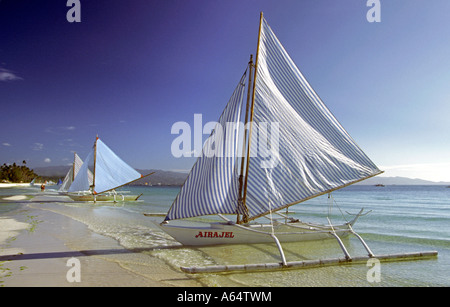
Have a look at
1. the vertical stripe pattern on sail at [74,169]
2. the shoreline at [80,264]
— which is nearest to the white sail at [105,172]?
the vertical stripe pattern on sail at [74,169]

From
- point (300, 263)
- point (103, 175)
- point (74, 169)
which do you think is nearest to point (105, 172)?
point (103, 175)

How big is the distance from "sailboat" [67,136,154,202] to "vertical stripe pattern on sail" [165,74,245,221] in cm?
3021

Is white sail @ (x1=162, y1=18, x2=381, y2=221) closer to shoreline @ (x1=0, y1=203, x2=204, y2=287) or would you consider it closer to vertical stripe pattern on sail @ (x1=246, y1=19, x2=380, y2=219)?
vertical stripe pattern on sail @ (x1=246, y1=19, x2=380, y2=219)

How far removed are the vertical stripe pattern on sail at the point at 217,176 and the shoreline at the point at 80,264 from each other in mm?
2357

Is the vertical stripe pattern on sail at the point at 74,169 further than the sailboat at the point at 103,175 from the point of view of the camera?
Yes

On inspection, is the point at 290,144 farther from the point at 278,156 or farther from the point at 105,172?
the point at 105,172

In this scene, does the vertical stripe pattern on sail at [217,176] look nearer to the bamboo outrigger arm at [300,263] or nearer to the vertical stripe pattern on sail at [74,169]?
the bamboo outrigger arm at [300,263]

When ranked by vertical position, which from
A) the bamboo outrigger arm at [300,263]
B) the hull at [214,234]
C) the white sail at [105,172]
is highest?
the white sail at [105,172]

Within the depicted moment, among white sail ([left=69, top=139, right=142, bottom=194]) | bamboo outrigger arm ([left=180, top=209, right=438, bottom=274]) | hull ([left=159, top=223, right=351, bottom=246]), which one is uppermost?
white sail ([left=69, top=139, right=142, bottom=194])

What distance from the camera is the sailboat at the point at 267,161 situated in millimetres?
11586

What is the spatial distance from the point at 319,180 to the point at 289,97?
3.98 m

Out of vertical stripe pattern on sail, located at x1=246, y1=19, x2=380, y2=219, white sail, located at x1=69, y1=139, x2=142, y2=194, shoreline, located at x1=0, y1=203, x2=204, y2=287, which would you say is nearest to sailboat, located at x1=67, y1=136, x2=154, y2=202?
white sail, located at x1=69, y1=139, x2=142, y2=194

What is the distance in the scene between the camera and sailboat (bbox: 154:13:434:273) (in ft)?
38.0

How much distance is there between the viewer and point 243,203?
11.9m
